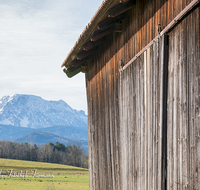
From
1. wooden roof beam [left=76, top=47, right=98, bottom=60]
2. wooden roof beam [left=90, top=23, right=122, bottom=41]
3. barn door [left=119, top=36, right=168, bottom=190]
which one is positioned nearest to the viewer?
barn door [left=119, top=36, right=168, bottom=190]

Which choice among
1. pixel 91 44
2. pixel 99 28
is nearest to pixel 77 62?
pixel 91 44

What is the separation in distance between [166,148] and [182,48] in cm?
150

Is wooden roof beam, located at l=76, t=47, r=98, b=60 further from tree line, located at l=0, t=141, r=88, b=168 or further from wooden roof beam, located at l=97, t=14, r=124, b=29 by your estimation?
tree line, located at l=0, t=141, r=88, b=168

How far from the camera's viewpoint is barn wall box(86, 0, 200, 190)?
356cm

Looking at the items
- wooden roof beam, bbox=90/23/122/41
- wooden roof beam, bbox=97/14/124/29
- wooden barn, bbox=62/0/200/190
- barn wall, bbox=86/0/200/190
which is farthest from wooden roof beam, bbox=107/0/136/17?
wooden roof beam, bbox=90/23/122/41

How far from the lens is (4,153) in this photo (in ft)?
368

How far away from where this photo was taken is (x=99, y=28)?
5.90 m

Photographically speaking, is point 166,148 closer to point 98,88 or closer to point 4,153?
point 98,88

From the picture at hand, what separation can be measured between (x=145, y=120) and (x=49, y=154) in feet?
341

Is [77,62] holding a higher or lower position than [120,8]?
lower

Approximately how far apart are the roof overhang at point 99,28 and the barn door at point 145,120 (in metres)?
1.14

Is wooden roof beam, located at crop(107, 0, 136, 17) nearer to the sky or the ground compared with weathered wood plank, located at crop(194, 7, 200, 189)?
nearer to the sky

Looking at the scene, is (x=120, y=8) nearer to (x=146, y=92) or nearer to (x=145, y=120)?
(x=146, y=92)

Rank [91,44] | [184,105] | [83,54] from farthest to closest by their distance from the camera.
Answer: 1. [83,54]
2. [91,44]
3. [184,105]
